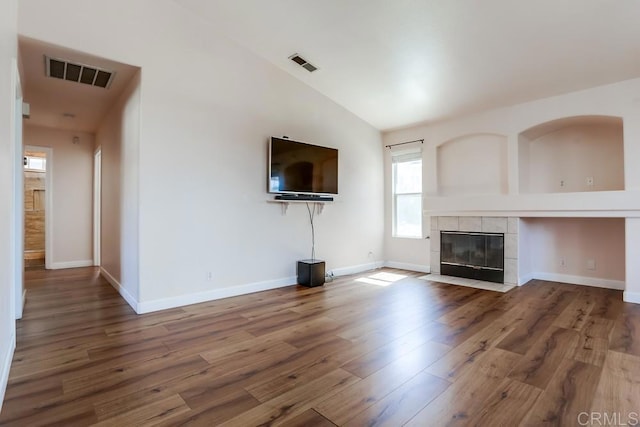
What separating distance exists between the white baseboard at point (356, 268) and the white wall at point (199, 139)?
0.53 metres

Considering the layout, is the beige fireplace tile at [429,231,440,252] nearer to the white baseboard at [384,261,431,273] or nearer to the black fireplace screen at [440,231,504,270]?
the black fireplace screen at [440,231,504,270]

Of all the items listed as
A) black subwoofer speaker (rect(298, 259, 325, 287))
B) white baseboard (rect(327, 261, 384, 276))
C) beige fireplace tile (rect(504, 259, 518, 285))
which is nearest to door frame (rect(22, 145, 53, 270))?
black subwoofer speaker (rect(298, 259, 325, 287))

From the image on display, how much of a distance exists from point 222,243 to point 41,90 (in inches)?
114

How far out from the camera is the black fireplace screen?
186 inches

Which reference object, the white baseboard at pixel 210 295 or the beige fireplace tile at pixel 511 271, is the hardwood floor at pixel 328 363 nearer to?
the white baseboard at pixel 210 295

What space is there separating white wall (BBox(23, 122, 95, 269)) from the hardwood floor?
2.54 m

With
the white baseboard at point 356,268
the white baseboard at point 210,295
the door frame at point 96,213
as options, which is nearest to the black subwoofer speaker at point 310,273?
the white baseboard at point 210,295

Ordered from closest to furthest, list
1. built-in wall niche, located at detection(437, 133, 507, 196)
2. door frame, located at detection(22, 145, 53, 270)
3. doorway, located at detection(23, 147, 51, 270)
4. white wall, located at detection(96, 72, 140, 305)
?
1. white wall, located at detection(96, 72, 140, 305)
2. built-in wall niche, located at detection(437, 133, 507, 196)
3. door frame, located at detection(22, 145, 53, 270)
4. doorway, located at detection(23, 147, 51, 270)

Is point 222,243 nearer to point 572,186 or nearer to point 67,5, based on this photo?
point 67,5

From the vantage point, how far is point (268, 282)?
4348mm

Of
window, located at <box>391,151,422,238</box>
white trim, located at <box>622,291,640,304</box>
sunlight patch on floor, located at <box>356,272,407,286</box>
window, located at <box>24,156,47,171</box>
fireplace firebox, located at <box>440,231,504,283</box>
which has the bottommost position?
sunlight patch on floor, located at <box>356,272,407,286</box>

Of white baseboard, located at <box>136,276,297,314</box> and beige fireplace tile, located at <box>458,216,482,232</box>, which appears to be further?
beige fireplace tile, located at <box>458,216,482,232</box>

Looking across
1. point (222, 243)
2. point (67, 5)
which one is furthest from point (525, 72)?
point (67, 5)

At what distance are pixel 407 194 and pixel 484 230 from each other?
1.51m
